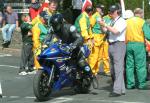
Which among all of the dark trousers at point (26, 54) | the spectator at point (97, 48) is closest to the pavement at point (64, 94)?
the spectator at point (97, 48)

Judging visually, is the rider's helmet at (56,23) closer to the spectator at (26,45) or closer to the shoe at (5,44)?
the spectator at (26,45)

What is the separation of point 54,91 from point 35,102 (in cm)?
78

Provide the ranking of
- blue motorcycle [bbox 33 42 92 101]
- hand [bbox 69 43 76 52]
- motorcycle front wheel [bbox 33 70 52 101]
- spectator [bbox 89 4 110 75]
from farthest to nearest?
1. spectator [bbox 89 4 110 75]
2. hand [bbox 69 43 76 52]
3. blue motorcycle [bbox 33 42 92 101]
4. motorcycle front wheel [bbox 33 70 52 101]

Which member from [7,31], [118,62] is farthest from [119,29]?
[7,31]

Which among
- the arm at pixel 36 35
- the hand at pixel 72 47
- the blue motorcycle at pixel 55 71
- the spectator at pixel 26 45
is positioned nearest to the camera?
the blue motorcycle at pixel 55 71

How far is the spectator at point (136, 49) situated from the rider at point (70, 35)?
1.27 m

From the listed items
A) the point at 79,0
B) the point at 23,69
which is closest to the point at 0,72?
the point at 23,69

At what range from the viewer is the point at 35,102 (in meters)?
10.8

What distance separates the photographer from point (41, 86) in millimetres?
10656

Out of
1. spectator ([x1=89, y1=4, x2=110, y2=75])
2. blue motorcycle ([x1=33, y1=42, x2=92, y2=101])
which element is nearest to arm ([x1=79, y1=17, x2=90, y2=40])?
spectator ([x1=89, y1=4, x2=110, y2=75])

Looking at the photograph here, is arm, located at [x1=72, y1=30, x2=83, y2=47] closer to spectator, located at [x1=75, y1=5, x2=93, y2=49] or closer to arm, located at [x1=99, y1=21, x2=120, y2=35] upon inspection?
arm, located at [x1=99, y1=21, x2=120, y2=35]

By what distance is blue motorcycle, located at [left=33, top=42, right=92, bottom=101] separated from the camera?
10.7 m

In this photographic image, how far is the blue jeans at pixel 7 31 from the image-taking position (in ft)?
70.4

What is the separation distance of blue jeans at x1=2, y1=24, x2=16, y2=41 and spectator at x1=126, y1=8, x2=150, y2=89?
1013cm
